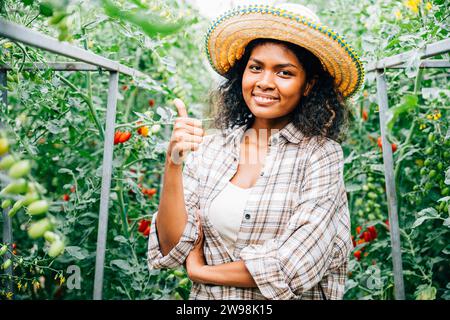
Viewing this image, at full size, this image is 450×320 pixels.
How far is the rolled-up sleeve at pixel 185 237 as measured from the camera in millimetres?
1334

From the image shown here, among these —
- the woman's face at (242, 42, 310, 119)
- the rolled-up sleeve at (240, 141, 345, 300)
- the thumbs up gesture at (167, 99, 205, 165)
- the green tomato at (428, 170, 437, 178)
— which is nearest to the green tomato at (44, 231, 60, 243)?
the thumbs up gesture at (167, 99, 205, 165)

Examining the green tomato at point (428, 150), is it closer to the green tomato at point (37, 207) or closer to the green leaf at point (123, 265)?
the green leaf at point (123, 265)

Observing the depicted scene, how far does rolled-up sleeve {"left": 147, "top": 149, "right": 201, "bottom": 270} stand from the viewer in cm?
133

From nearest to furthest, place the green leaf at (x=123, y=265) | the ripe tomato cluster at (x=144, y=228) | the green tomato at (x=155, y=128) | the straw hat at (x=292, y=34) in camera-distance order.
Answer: the straw hat at (x=292, y=34) → the green tomato at (x=155, y=128) → the green leaf at (x=123, y=265) → the ripe tomato cluster at (x=144, y=228)

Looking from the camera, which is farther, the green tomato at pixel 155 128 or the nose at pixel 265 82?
the green tomato at pixel 155 128

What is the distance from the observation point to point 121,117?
1902 millimetres

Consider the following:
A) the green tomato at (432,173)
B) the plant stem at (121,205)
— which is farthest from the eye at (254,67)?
the green tomato at (432,173)

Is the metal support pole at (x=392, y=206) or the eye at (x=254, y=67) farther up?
the eye at (x=254, y=67)

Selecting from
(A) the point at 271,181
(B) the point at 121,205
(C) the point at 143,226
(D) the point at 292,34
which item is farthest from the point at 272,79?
(C) the point at 143,226

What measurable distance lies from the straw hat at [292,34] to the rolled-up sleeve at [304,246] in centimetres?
31

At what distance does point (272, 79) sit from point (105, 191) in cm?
57

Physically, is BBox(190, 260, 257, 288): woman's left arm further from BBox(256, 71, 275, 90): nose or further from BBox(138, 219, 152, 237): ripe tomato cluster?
BBox(138, 219, 152, 237): ripe tomato cluster

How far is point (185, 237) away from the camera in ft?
4.37

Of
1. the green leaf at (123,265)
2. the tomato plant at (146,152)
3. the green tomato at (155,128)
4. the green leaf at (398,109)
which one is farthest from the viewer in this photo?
the green leaf at (123,265)
